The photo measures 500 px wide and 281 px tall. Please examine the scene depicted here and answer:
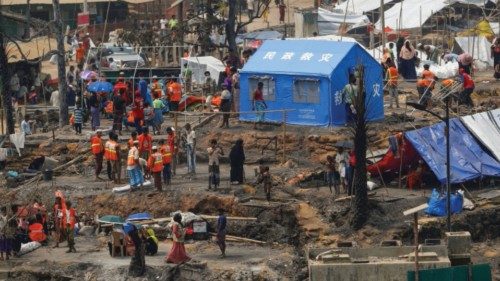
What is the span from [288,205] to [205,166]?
448cm

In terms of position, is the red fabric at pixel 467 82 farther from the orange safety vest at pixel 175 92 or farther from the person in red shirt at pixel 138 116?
the person in red shirt at pixel 138 116

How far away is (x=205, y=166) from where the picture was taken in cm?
4534

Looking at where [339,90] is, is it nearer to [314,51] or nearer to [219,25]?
[314,51]

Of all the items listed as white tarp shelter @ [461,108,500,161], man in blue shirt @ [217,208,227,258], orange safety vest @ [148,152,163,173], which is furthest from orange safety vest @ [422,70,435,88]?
man in blue shirt @ [217,208,227,258]

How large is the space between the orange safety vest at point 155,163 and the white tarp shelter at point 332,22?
22.0m

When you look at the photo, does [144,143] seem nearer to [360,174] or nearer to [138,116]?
[138,116]

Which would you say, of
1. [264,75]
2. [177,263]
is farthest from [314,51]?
[177,263]

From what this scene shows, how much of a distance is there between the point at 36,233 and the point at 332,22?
83.3 ft

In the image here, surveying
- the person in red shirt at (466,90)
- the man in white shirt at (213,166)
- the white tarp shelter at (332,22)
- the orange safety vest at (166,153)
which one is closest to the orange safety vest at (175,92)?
the orange safety vest at (166,153)

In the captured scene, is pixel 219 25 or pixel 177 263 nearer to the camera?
pixel 177 263

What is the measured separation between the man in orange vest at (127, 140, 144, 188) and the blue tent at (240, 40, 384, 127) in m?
5.71

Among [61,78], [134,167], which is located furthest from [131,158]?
[61,78]

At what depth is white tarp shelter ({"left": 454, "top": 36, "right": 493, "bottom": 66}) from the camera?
5747 cm

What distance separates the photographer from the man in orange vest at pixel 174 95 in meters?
49.4
